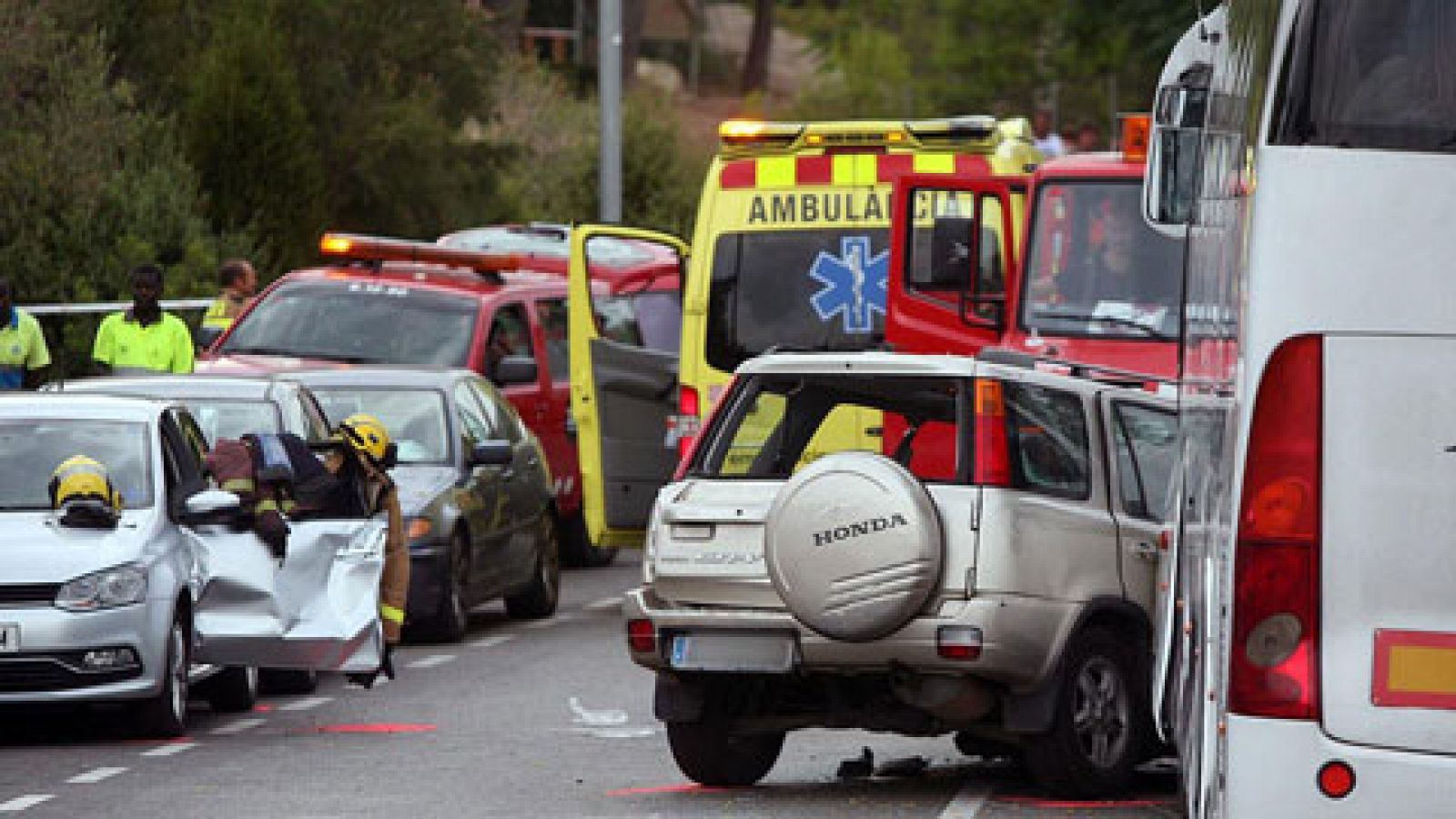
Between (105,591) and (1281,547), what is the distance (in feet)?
28.4

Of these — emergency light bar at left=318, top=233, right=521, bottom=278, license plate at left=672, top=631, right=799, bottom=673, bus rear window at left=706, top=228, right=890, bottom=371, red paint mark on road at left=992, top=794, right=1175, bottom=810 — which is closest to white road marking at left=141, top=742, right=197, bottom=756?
license plate at left=672, top=631, right=799, bottom=673

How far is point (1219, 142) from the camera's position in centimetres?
1046

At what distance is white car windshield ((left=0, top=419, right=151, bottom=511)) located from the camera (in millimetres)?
16312

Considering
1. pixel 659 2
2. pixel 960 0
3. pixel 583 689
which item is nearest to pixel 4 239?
pixel 583 689

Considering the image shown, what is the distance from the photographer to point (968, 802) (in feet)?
44.0

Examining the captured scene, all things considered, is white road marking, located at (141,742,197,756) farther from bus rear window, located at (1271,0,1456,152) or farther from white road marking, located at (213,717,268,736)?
bus rear window, located at (1271,0,1456,152)

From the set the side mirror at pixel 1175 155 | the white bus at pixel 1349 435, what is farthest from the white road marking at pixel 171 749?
the white bus at pixel 1349 435

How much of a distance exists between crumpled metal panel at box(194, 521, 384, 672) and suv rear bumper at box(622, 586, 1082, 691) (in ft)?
11.2

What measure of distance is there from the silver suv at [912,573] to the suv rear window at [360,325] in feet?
37.5

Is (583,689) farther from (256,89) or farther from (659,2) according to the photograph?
(659,2)

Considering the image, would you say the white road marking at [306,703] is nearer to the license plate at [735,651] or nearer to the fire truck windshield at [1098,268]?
the fire truck windshield at [1098,268]

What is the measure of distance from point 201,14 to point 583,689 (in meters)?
21.4

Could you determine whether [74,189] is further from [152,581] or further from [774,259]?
[152,581]

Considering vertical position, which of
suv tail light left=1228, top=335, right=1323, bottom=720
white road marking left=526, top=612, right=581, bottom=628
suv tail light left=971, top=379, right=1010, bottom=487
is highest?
suv tail light left=1228, top=335, right=1323, bottom=720
